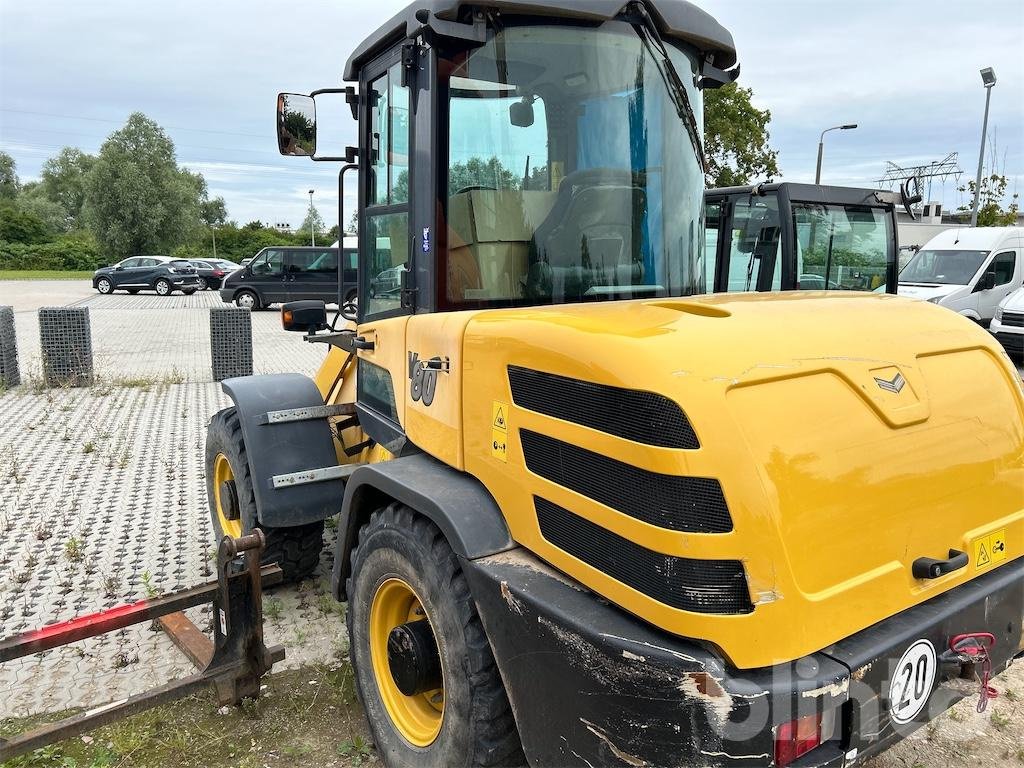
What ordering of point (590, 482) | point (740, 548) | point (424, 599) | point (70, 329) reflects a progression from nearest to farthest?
point (740, 548) → point (590, 482) → point (424, 599) → point (70, 329)

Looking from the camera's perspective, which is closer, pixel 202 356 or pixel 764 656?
pixel 764 656

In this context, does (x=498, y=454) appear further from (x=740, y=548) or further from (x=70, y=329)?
(x=70, y=329)

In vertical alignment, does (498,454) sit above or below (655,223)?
below

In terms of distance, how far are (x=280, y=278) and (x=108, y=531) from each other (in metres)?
18.3

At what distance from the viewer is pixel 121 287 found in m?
30.1

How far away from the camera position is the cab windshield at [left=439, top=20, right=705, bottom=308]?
271cm

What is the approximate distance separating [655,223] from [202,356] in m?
12.4

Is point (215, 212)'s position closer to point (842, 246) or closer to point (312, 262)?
point (312, 262)

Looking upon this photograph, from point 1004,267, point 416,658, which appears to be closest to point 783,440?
point 416,658

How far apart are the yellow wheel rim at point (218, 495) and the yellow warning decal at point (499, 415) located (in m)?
2.57

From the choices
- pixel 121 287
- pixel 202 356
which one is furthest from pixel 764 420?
pixel 121 287

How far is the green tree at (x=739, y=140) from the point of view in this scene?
57.2ft

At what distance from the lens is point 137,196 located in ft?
163

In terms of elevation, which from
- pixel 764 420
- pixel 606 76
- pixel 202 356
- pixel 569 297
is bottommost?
pixel 202 356
